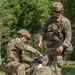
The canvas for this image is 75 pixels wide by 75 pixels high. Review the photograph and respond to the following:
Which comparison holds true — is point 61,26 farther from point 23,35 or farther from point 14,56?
point 14,56

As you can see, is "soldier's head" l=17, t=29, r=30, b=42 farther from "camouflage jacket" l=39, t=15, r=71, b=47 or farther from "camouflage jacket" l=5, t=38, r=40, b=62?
"camouflage jacket" l=39, t=15, r=71, b=47

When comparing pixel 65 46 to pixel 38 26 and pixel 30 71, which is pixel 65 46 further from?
pixel 38 26

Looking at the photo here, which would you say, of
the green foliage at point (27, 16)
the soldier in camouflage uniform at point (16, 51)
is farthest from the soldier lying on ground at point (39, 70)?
the green foliage at point (27, 16)

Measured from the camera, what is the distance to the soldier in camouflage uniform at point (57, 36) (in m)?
10.2

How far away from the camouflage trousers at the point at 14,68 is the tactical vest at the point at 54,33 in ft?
4.38

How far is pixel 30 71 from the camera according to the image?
847 cm

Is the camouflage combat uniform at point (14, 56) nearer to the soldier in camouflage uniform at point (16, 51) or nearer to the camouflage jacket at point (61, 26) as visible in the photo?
the soldier in camouflage uniform at point (16, 51)

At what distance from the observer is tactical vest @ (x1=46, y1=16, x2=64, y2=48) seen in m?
10.4

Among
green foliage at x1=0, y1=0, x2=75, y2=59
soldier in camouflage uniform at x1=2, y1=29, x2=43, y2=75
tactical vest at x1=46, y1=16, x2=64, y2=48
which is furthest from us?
green foliage at x1=0, y1=0, x2=75, y2=59

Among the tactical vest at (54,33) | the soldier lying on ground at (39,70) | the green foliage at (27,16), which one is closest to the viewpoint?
the soldier lying on ground at (39,70)

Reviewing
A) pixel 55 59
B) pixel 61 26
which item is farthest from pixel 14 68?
pixel 61 26

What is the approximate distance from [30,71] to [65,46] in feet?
6.51

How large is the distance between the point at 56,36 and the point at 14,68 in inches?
58.6

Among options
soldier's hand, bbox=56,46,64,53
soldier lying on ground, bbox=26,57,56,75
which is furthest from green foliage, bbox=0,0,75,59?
soldier lying on ground, bbox=26,57,56,75
